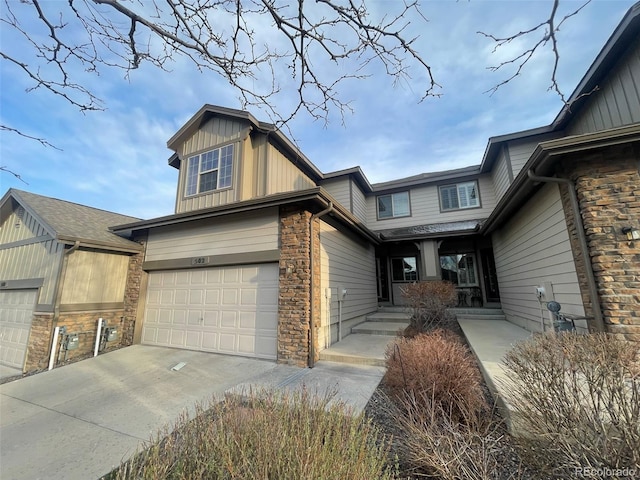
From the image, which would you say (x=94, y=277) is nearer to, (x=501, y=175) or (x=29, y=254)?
(x=29, y=254)

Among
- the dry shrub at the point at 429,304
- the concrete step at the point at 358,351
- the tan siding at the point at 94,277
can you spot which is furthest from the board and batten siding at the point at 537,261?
the tan siding at the point at 94,277

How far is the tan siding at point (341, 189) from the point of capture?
11567 millimetres

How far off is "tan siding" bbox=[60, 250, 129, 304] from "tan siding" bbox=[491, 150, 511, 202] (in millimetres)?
13264

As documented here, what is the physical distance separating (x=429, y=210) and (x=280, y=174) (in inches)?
287

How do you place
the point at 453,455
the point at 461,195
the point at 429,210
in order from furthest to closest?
1. the point at 429,210
2. the point at 461,195
3. the point at 453,455

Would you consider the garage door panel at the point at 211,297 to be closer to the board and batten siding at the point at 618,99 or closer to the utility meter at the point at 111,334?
the utility meter at the point at 111,334

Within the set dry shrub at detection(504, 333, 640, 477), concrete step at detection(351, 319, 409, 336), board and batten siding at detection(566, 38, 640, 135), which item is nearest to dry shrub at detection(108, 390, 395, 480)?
dry shrub at detection(504, 333, 640, 477)

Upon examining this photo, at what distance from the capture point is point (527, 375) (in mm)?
2436

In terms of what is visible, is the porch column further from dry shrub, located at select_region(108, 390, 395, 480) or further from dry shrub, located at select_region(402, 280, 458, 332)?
dry shrub, located at select_region(108, 390, 395, 480)

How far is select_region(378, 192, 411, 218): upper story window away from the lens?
12.8 metres

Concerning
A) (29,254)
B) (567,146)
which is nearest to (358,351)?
(567,146)

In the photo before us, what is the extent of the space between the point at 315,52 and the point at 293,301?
14.8 feet

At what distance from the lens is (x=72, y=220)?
866cm

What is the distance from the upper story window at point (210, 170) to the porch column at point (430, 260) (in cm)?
846
